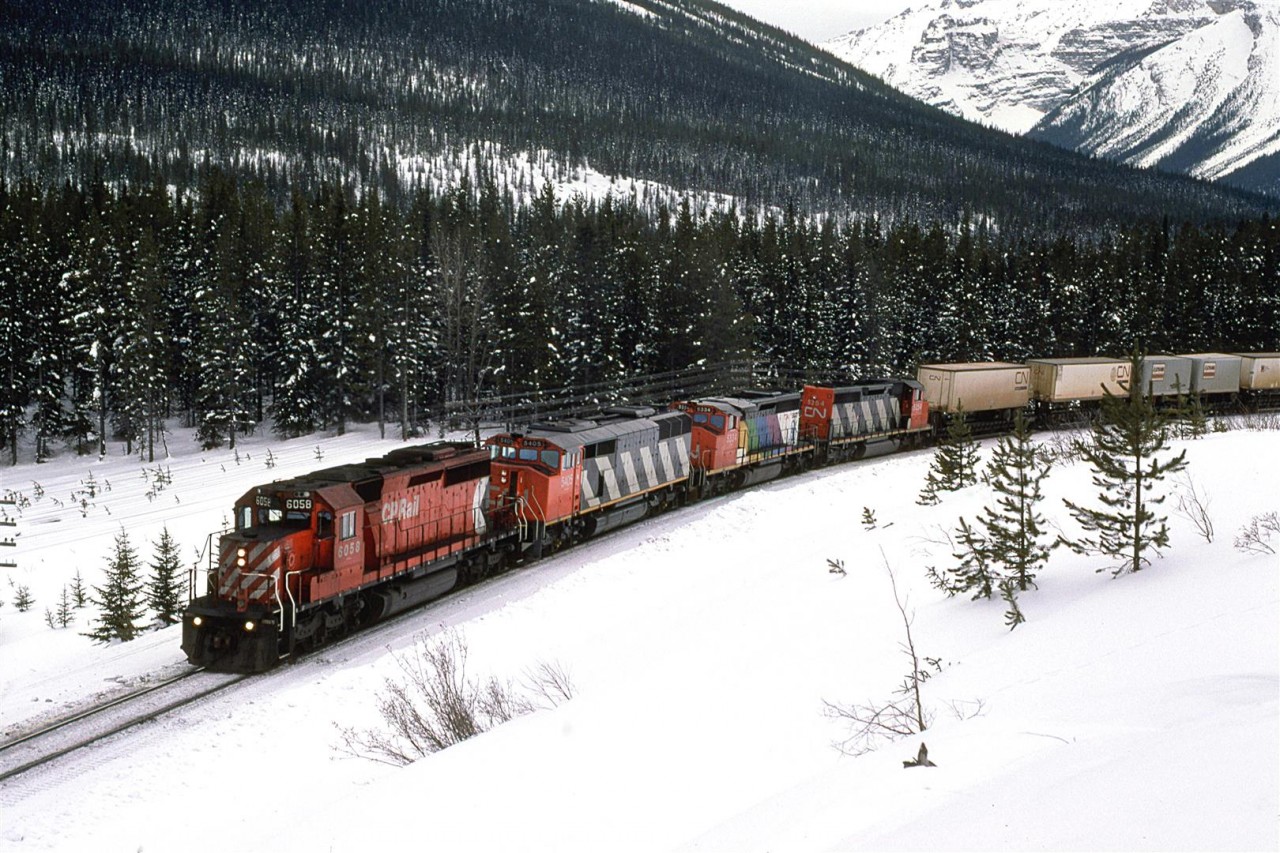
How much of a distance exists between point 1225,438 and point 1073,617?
620 inches

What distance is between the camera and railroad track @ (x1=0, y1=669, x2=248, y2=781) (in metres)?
15.4

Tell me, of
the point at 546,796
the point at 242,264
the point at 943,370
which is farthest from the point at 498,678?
the point at 242,264

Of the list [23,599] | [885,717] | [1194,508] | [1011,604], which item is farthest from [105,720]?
[1194,508]

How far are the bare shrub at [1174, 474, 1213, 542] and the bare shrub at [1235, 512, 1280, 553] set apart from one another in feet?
1.60

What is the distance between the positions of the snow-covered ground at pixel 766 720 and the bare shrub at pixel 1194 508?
0.71 ft

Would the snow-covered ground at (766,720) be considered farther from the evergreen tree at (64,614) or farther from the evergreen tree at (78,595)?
the evergreen tree at (78,595)

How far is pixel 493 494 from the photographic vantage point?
2797cm

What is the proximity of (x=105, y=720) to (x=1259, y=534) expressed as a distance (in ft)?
61.7

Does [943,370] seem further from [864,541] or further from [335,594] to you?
[335,594]

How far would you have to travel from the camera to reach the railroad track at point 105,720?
1540cm

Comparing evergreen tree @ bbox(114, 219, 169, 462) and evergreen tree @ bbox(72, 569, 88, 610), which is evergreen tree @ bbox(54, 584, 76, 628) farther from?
evergreen tree @ bbox(114, 219, 169, 462)

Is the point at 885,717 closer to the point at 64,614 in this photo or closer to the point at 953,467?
the point at 953,467

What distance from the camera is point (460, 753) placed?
495 inches

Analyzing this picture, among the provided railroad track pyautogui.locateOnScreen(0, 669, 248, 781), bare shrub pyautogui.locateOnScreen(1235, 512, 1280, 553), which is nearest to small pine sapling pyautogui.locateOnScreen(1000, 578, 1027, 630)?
bare shrub pyautogui.locateOnScreen(1235, 512, 1280, 553)
